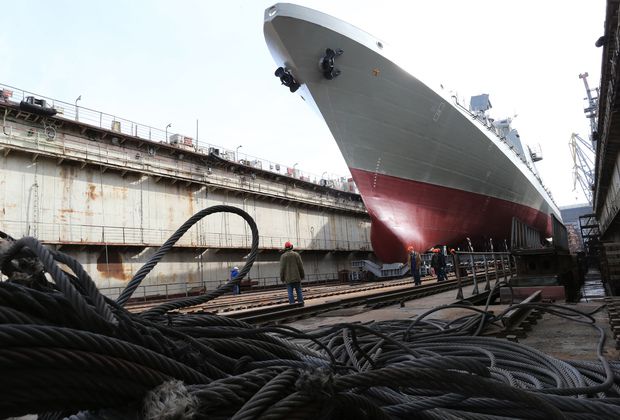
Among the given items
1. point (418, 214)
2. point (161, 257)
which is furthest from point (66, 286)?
point (418, 214)

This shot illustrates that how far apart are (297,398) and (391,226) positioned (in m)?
13.6

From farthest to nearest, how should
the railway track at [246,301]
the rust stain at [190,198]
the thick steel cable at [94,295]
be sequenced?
the rust stain at [190,198]
the railway track at [246,301]
the thick steel cable at [94,295]

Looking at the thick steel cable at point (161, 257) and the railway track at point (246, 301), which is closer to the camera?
the thick steel cable at point (161, 257)

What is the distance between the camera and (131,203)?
619 inches

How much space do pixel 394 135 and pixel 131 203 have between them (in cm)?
1096

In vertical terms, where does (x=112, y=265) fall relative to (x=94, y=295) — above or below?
below

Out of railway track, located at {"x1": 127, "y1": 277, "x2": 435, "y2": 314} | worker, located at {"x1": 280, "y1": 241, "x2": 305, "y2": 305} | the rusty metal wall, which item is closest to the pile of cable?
railway track, located at {"x1": 127, "y1": 277, "x2": 435, "y2": 314}

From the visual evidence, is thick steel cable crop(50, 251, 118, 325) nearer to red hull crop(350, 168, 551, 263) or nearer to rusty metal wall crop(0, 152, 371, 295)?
red hull crop(350, 168, 551, 263)

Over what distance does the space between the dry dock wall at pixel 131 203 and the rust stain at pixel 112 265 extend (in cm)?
4

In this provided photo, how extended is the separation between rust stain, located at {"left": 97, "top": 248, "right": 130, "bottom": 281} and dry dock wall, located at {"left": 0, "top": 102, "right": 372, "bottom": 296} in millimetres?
35

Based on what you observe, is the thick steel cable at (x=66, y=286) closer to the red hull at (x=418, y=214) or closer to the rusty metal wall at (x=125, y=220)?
the red hull at (x=418, y=214)

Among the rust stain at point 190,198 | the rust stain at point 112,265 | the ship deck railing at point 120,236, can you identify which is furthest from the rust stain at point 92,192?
the rust stain at point 190,198

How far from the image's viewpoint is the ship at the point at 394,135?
37.7ft

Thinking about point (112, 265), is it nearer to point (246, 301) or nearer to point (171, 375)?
point (246, 301)
